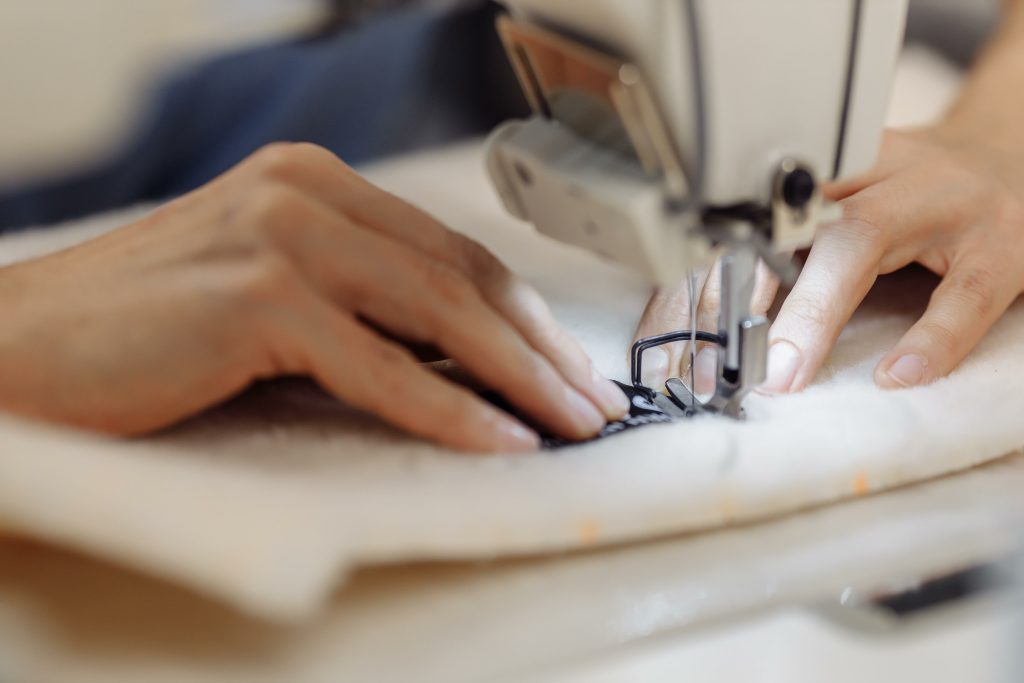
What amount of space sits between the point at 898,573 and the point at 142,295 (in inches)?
18.1

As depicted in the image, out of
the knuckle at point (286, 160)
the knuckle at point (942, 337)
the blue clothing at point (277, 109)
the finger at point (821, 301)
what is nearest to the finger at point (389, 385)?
the knuckle at point (286, 160)

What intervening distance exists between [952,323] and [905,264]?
104 mm

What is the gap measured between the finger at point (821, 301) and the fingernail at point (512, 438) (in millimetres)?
196

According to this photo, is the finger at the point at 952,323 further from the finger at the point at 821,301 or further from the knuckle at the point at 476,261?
the knuckle at the point at 476,261

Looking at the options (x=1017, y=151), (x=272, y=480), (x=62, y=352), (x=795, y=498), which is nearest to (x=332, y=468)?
(x=272, y=480)

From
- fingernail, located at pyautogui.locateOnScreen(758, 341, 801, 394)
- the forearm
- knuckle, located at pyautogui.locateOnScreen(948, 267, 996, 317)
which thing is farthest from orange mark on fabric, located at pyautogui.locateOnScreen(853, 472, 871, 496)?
the forearm

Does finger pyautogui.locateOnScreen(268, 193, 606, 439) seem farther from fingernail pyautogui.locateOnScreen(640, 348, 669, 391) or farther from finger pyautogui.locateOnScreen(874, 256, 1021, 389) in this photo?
finger pyautogui.locateOnScreen(874, 256, 1021, 389)

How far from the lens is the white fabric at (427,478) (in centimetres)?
54

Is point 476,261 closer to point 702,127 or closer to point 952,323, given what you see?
point 702,127

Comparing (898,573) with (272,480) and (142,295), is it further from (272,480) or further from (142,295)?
(142,295)

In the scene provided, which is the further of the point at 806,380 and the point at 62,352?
the point at 806,380

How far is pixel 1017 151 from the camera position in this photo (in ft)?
3.39

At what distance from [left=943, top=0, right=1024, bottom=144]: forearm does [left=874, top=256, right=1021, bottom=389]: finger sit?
242 millimetres

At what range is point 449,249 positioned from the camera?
2.35ft
